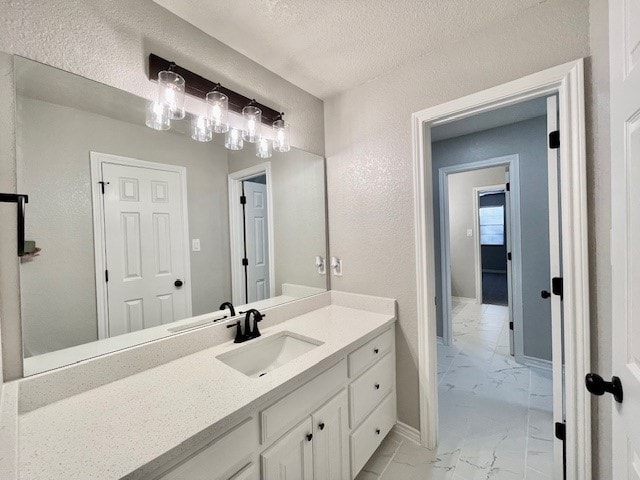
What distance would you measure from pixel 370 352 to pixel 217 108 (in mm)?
1558

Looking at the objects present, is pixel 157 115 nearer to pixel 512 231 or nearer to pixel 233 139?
pixel 233 139

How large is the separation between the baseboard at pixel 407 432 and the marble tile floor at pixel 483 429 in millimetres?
26

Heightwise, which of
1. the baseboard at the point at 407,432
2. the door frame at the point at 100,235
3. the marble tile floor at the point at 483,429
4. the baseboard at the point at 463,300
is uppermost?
the door frame at the point at 100,235

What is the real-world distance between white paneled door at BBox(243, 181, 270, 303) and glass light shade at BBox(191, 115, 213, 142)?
352 mm

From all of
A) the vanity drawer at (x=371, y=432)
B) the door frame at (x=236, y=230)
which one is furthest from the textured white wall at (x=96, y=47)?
the vanity drawer at (x=371, y=432)

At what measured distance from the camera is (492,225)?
711cm

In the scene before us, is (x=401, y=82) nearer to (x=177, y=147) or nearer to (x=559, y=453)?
(x=177, y=147)

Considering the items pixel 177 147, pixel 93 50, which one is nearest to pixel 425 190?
pixel 177 147

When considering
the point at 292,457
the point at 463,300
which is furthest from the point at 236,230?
the point at 463,300

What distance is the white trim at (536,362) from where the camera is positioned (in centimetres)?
253

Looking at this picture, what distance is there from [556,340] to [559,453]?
1.89 ft

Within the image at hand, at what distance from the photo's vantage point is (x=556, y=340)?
4.20 feet

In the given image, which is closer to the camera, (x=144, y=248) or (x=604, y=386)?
(x=604, y=386)

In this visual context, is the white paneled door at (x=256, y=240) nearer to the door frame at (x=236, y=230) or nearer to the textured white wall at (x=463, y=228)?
the door frame at (x=236, y=230)
